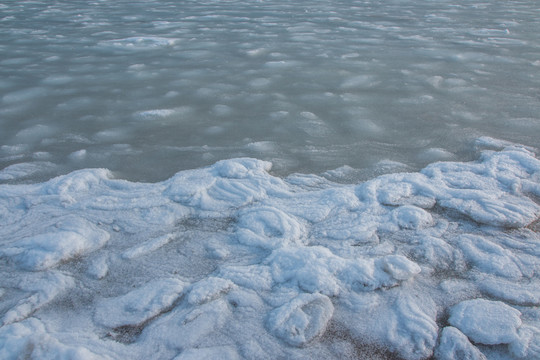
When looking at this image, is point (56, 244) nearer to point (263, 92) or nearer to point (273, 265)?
point (273, 265)

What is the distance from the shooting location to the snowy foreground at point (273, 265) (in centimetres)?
117

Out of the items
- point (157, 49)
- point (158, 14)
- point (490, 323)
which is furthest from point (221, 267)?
point (158, 14)

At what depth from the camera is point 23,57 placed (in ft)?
13.5

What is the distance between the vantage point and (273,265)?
1434 mm

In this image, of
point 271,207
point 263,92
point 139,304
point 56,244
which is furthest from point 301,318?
point 263,92

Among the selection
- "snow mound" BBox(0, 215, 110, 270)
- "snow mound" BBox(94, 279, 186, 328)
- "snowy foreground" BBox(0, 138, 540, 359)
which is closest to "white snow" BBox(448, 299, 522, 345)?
"snowy foreground" BBox(0, 138, 540, 359)

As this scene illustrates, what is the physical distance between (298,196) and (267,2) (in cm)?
647

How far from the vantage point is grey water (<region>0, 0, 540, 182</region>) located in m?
2.28

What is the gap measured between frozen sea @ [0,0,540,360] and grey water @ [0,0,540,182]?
2 cm

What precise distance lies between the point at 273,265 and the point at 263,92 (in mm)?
1991

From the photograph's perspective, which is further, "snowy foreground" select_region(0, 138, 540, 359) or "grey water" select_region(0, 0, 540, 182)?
"grey water" select_region(0, 0, 540, 182)

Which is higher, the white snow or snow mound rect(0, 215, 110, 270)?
the white snow

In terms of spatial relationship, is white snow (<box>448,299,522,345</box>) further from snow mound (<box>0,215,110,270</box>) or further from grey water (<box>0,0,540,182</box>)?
snow mound (<box>0,215,110,270</box>)

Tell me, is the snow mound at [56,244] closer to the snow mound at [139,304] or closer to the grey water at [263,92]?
the snow mound at [139,304]
